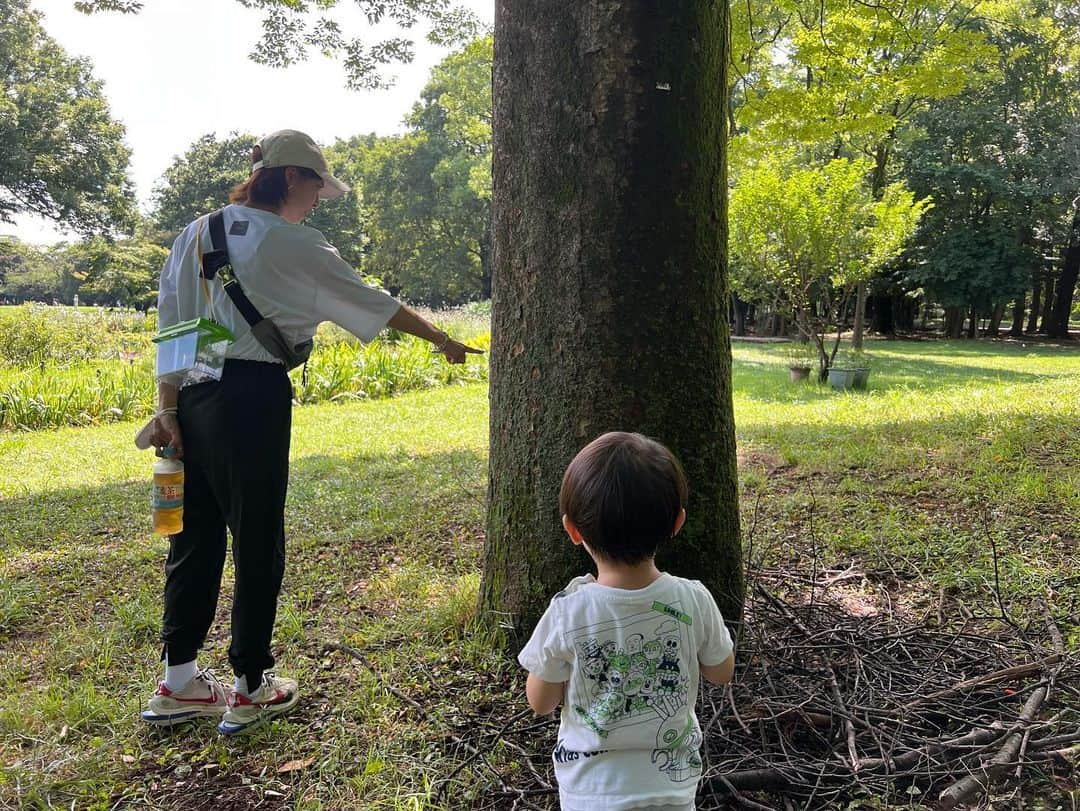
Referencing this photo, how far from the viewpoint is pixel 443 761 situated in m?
2.28

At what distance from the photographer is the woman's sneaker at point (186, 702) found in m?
2.60

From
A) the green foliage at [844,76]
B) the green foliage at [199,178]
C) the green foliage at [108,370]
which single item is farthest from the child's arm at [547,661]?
the green foliage at [199,178]

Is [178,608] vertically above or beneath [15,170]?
beneath

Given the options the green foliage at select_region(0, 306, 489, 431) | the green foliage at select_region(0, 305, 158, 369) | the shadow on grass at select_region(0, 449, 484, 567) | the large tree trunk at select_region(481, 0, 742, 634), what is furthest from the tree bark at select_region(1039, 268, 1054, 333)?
the large tree trunk at select_region(481, 0, 742, 634)

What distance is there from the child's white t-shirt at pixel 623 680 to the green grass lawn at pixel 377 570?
0.74 m

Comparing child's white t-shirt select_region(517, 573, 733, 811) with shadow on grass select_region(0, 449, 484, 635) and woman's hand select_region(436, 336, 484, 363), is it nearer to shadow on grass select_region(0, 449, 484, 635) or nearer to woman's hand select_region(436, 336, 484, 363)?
woman's hand select_region(436, 336, 484, 363)

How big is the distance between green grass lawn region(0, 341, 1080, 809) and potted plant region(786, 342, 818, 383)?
179 inches

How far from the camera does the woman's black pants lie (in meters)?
2.44

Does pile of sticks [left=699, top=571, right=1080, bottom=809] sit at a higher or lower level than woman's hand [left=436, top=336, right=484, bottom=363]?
lower

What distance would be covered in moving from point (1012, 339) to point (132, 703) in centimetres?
3219

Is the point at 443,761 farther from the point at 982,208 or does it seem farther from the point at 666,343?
the point at 982,208

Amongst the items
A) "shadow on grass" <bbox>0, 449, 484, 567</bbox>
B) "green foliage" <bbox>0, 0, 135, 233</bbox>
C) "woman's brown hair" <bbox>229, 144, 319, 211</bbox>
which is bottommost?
"shadow on grass" <bbox>0, 449, 484, 567</bbox>

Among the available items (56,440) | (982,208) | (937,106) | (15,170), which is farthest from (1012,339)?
(15,170)

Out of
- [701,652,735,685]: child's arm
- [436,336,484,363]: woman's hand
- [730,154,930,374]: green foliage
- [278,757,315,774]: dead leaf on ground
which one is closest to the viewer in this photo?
[701,652,735,685]: child's arm
